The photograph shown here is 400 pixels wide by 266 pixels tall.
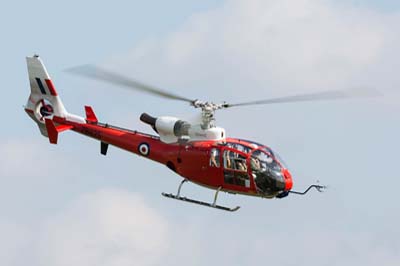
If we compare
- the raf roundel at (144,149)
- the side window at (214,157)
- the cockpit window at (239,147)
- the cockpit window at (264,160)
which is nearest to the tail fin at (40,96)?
the raf roundel at (144,149)

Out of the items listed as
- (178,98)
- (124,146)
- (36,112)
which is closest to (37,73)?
(36,112)

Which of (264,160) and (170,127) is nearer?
(264,160)

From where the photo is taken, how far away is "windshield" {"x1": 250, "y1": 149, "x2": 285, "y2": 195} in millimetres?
33938

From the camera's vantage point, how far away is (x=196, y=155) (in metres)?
35.0

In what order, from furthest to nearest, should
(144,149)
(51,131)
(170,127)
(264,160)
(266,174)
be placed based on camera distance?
(51,131) → (144,149) → (170,127) → (264,160) → (266,174)

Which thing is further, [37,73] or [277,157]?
[37,73]

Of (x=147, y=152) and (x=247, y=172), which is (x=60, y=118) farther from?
(x=247, y=172)

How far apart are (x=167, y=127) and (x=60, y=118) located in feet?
16.9

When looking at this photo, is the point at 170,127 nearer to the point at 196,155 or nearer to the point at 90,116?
the point at 196,155

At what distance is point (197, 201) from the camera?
113 ft

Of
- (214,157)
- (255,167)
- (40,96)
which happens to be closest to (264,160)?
(255,167)

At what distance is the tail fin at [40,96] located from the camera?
39531 mm

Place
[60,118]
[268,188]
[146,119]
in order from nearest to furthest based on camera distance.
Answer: [268,188] → [146,119] → [60,118]

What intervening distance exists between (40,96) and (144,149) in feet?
17.4
